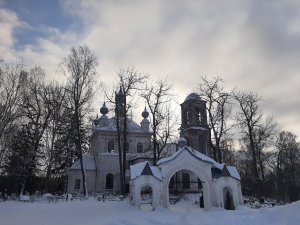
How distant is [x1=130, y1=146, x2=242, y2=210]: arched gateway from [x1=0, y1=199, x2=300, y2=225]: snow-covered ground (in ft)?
3.92

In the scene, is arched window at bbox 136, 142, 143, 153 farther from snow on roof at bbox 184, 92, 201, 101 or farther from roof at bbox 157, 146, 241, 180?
roof at bbox 157, 146, 241, 180

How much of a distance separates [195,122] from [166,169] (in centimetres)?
1504

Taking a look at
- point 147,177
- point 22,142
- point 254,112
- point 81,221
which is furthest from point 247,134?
point 22,142

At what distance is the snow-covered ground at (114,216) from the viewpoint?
16094 millimetres

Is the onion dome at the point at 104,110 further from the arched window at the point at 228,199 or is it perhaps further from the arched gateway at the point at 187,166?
the arched window at the point at 228,199

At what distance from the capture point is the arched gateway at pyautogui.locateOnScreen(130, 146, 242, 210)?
2244cm

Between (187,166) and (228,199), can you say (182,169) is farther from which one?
(228,199)


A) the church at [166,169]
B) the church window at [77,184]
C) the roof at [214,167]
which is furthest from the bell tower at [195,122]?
the church window at [77,184]

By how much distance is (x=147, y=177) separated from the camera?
22.5m

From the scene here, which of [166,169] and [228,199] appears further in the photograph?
[228,199]

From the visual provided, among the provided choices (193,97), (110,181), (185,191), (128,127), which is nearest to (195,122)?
(193,97)

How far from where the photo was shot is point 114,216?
17.8 m

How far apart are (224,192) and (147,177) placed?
6259mm

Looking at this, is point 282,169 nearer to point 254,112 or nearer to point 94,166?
point 254,112
